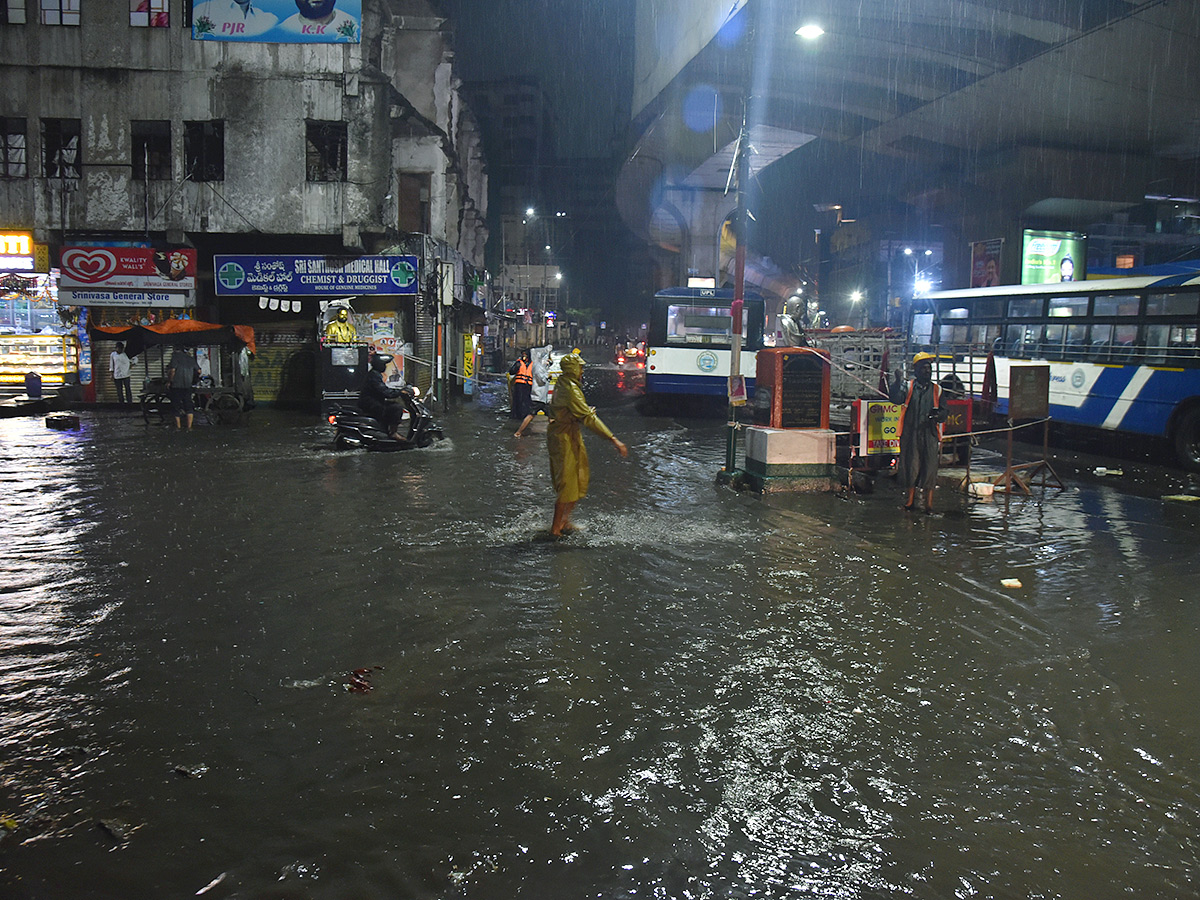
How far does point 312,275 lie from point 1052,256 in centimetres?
2696

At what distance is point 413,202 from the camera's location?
32.7 m

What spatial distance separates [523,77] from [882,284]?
254ft

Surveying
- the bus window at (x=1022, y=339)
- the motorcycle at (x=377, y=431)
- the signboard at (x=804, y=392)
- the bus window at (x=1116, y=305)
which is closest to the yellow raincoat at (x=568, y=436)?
the signboard at (x=804, y=392)

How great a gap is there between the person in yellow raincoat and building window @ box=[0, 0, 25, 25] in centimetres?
2519

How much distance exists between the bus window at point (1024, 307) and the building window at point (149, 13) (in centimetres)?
2436

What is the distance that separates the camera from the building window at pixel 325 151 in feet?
82.5

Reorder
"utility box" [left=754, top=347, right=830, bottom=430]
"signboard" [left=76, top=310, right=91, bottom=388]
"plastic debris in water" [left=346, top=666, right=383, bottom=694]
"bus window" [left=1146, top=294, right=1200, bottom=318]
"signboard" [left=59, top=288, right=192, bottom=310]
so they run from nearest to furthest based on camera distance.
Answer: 1. "plastic debris in water" [left=346, top=666, right=383, bottom=694]
2. "utility box" [left=754, top=347, right=830, bottom=430]
3. "bus window" [left=1146, top=294, right=1200, bottom=318]
4. "signboard" [left=59, top=288, right=192, bottom=310]
5. "signboard" [left=76, top=310, right=91, bottom=388]

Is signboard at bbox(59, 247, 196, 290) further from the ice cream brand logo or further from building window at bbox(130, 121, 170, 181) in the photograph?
building window at bbox(130, 121, 170, 181)

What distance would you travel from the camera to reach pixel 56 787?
3.49m

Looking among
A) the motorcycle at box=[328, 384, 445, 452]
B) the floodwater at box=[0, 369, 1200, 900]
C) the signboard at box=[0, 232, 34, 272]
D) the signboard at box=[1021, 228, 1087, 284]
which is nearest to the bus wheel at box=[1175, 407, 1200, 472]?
the floodwater at box=[0, 369, 1200, 900]

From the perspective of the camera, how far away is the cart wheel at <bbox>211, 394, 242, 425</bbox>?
19875 mm

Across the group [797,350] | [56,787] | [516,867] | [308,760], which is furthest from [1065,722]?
[797,350]

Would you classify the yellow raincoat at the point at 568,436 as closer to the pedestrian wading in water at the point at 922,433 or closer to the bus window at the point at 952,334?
the pedestrian wading in water at the point at 922,433

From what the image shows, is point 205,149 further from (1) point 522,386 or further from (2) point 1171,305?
(2) point 1171,305
